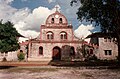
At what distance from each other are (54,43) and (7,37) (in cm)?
2443

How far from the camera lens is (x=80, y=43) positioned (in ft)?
163

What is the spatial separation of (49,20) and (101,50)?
15.4m

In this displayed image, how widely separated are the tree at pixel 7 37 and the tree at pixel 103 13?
1054 cm

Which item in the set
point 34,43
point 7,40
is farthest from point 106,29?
point 34,43

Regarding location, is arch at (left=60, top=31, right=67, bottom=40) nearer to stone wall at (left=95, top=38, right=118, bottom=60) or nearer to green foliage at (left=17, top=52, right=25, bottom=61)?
stone wall at (left=95, top=38, right=118, bottom=60)

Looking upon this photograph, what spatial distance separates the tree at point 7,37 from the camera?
25203 millimetres

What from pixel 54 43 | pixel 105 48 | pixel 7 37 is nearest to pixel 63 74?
pixel 7 37

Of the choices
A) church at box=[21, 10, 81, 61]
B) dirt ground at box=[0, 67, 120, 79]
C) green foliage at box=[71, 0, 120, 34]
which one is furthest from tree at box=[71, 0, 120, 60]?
church at box=[21, 10, 81, 61]

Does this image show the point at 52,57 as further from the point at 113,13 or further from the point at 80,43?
the point at 113,13

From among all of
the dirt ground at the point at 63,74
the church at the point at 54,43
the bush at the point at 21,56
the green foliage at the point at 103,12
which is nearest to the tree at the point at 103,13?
the green foliage at the point at 103,12

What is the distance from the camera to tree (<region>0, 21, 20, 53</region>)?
25.2 m

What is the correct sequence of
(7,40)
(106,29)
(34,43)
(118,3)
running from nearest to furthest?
(7,40) → (118,3) → (106,29) → (34,43)

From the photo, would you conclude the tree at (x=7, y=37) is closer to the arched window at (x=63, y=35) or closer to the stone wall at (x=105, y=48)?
the arched window at (x=63, y=35)

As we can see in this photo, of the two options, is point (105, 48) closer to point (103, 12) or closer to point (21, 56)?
point (21, 56)
